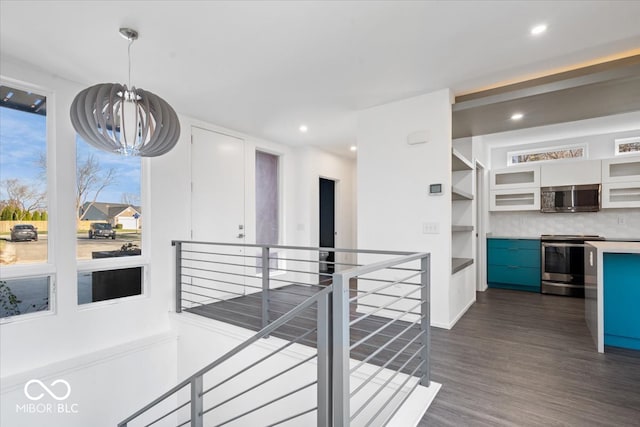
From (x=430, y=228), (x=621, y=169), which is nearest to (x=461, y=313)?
(x=430, y=228)

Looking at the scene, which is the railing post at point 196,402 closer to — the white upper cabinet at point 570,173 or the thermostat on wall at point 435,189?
the thermostat on wall at point 435,189

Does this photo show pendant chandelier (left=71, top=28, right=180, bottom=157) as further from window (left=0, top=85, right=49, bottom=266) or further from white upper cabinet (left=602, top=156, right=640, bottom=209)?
white upper cabinet (left=602, top=156, right=640, bottom=209)

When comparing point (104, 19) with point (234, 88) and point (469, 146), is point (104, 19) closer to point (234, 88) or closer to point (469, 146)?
point (234, 88)

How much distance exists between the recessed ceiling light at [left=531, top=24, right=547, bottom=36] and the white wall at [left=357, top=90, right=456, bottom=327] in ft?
3.15

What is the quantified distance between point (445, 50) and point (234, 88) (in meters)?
2.10

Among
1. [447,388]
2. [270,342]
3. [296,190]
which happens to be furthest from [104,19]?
[296,190]

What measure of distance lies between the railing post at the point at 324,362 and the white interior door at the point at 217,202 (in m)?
2.99

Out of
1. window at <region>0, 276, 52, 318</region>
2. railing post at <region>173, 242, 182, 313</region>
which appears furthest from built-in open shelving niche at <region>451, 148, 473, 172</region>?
window at <region>0, 276, 52, 318</region>

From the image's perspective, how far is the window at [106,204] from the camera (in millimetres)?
3189

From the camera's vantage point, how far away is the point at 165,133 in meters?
2.23

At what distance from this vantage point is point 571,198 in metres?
5.07

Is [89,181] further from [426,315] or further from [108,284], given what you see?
[426,315]

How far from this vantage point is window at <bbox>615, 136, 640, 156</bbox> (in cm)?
493

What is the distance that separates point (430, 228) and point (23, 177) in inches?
158
